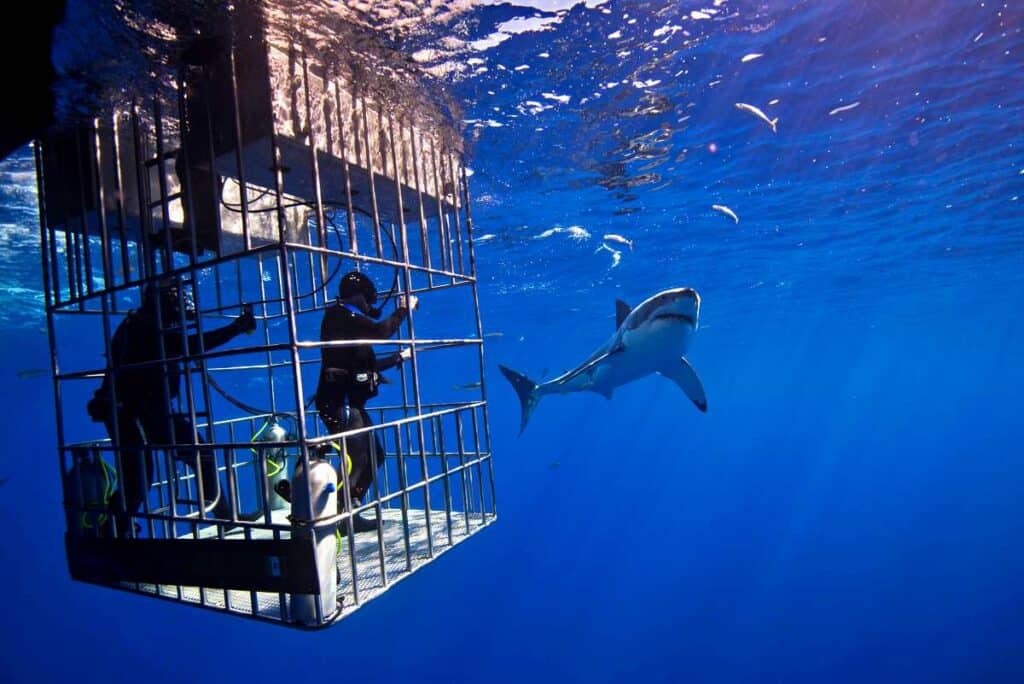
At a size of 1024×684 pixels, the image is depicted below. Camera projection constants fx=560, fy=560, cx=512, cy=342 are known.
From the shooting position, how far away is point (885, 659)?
29.2m

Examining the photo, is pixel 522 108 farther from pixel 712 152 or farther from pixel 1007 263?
pixel 1007 263

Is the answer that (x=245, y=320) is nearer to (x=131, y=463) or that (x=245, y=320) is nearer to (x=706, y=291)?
(x=131, y=463)

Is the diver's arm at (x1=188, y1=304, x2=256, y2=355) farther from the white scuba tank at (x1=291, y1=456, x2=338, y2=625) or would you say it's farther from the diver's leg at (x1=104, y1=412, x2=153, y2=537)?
the white scuba tank at (x1=291, y1=456, x2=338, y2=625)

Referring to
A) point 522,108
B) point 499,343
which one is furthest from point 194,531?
point 499,343

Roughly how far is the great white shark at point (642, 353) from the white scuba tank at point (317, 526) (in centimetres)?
637

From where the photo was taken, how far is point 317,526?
328cm

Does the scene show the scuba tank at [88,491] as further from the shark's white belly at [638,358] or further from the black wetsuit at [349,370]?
the shark's white belly at [638,358]

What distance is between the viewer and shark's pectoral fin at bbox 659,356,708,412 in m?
10.9

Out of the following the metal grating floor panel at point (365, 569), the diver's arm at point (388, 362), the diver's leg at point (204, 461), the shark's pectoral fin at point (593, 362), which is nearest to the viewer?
the metal grating floor panel at point (365, 569)

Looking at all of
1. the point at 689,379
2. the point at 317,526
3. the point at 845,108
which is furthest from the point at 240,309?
the point at 845,108

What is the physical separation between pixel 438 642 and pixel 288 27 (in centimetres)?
4057

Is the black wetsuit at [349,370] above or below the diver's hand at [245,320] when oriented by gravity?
below

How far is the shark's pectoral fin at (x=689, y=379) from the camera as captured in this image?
10945 mm

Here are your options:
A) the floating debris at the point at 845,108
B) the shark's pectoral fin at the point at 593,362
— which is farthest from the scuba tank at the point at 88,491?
the floating debris at the point at 845,108
